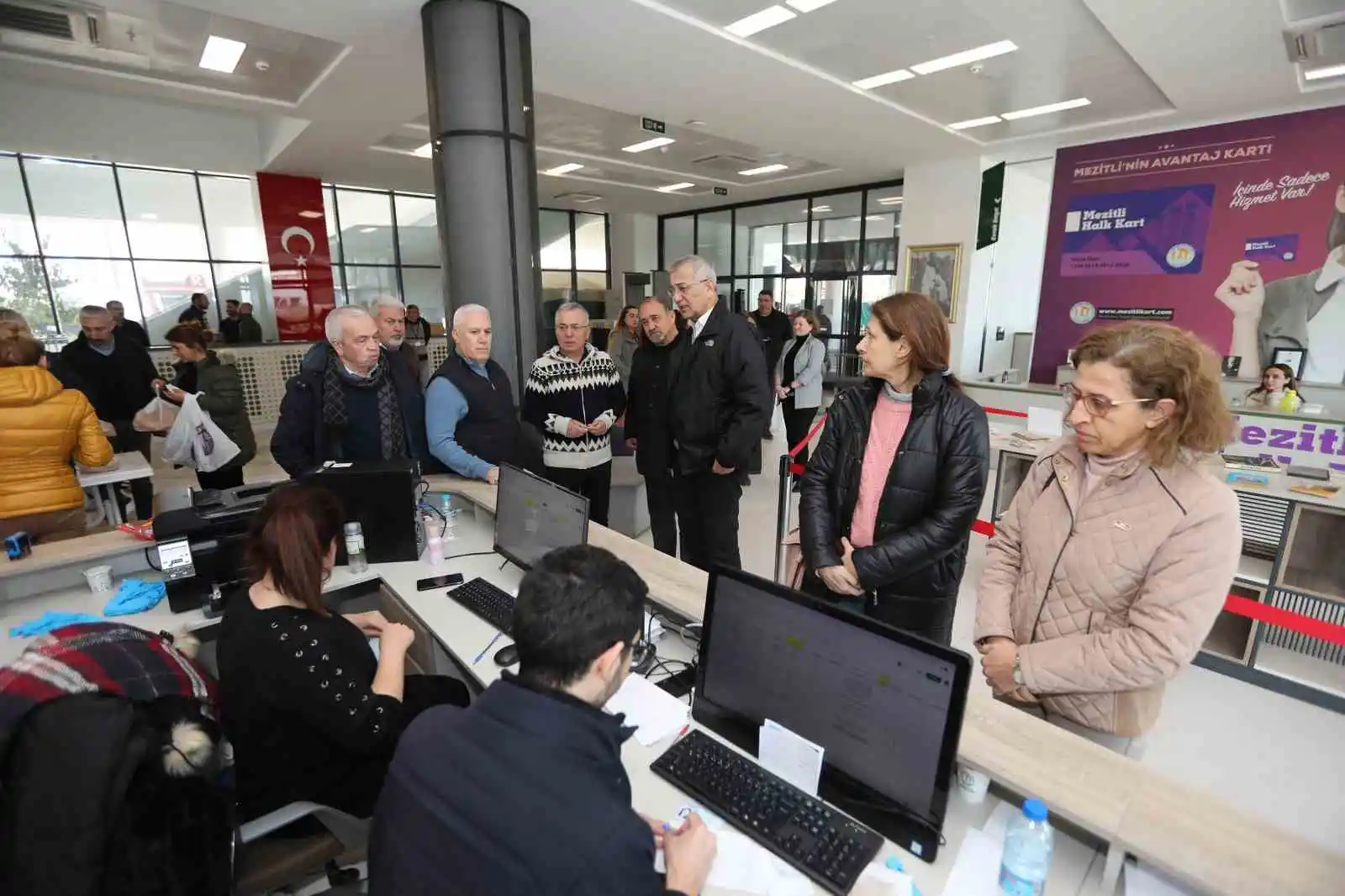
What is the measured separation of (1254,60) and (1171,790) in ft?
19.9

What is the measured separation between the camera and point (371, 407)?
2725 millimetres

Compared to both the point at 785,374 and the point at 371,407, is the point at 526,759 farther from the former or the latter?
the point at 785,374

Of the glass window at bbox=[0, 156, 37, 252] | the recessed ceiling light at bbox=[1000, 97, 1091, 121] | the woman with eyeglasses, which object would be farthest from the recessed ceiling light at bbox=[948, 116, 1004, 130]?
the glass window at bbox=[0, 156, 37, 252]

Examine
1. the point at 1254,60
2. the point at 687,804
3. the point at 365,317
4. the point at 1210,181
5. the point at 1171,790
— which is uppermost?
the point at 1254,60

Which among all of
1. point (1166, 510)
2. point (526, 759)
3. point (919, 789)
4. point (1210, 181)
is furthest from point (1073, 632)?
point (1210, 181)

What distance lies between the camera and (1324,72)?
4996mm

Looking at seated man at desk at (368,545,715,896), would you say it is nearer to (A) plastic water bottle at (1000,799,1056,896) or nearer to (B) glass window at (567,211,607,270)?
(A) plastic water bottle at (1000,799,1056,896)

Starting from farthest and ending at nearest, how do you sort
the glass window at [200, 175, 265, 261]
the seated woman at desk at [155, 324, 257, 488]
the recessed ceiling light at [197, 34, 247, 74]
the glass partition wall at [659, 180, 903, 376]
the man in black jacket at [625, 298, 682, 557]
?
the glass partition wall at [659, 180, 903, 376] < the glass window at [200, 175, 265, 261] < the recessed ceiling light at [197, 34, 247, 74] < the seated woman at desk at [155, 324, 257, 488] < the man in black jacket at [625, 298, 682, 557]

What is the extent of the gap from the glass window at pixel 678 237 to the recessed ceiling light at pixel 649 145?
18.1 feet

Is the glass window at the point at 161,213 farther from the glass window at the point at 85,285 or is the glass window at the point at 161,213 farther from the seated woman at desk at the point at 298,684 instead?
the seated woman at desk at the point at 298,684

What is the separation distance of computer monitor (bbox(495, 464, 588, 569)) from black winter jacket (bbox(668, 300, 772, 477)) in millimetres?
930

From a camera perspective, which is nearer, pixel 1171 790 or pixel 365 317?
pixel 1171 790

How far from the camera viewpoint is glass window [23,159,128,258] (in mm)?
7562

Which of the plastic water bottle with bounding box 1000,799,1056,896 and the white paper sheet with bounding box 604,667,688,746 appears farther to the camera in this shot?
the white paper sheet with bounding box 604,667,688,746
